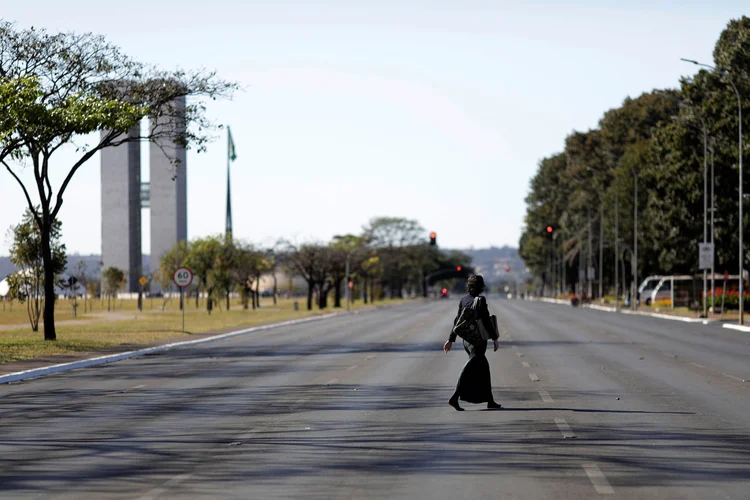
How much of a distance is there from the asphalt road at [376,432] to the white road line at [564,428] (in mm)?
23

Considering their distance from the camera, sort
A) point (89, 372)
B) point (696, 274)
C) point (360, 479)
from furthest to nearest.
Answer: point (696, 274) < point (89, 372) < point (360, 479)

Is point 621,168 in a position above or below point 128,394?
above

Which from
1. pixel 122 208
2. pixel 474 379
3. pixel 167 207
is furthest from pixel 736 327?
pixel 167 207

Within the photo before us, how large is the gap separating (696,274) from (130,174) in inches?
2046

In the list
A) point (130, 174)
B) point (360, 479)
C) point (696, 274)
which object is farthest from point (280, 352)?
point (130, 174)

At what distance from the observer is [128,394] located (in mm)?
17688

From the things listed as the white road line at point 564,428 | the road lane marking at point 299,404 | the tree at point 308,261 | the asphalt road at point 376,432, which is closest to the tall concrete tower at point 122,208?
the tree at point 308,261

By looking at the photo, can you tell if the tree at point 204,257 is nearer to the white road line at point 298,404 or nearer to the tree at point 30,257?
the tree at point 30,257

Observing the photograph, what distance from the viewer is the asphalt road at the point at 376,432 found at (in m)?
9.00

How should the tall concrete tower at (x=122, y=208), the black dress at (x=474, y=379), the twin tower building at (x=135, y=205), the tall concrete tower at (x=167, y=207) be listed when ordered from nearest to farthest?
the black dress at (x=474, y=379) < the tall concrete tower at (x=122, y=208) < the twin tower building at (x=135, y=205) < the tall concrete tower at (x=167, y=207)

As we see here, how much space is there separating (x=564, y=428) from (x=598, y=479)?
3.34m

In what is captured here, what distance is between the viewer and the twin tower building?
330 feet

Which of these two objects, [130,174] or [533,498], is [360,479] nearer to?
[533,498]

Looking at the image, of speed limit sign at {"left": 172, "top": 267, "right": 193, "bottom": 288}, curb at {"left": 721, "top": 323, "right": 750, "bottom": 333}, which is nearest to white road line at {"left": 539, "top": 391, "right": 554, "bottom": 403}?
speed limit sign at {"left": 172, "top": 267, "right": 193, "bottom": 288}
